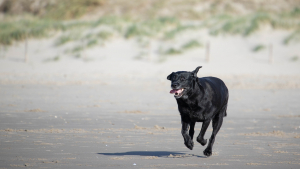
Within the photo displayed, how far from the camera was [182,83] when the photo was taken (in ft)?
23.5

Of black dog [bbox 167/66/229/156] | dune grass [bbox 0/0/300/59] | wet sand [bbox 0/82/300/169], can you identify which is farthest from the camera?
dune grass [bbox 0/0/300/59]

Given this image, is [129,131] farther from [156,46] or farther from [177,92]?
[156,46]

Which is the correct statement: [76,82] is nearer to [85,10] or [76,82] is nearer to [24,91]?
[24,91]

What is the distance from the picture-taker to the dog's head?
23.3 ft

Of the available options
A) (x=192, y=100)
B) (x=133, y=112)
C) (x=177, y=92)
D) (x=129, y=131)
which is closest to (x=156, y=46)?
(x=133, y=112)

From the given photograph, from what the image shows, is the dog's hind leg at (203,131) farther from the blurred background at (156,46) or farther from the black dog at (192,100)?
the blurred background at (156,46)

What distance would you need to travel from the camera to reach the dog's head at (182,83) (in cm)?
→ 711

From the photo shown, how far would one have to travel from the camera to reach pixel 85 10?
44656mm

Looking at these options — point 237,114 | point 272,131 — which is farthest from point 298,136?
point 237,114

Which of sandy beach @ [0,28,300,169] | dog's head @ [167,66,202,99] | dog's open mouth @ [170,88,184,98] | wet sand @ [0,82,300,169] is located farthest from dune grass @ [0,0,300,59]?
dog's open mouth @ [170,88,184,98]

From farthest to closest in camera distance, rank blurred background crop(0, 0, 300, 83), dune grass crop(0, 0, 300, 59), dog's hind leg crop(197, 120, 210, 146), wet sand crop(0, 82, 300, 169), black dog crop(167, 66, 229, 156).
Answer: dune grass crop(0, 0, 300, 59)
blurred background crop(0, 0, 300, 83)
dog's hind leg crop(197, 120, 210, 146)
black dog crop(167, 66, 229, 156)
wet sand crop(0, 82, 300, 169)

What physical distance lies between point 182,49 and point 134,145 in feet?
65.8

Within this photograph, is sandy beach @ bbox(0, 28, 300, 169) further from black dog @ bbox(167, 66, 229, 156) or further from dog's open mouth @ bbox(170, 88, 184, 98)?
dog's open mouth @ bbox(170, 88, 184, 98)

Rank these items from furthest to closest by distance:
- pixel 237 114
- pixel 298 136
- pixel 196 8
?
pixel 196 8
pixel 237 114
pixel 298 136
